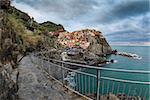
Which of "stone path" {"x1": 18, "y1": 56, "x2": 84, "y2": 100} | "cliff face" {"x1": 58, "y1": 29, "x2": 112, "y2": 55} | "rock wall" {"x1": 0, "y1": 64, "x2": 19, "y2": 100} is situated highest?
"cliff face" {"x1": 58, "y1": 29, "x2": 112, "y2": 55}

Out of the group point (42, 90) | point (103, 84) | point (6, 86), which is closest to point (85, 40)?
point (42, 90)

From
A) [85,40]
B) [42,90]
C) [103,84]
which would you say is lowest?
[42,90]

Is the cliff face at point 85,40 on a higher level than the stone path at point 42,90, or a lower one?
higher

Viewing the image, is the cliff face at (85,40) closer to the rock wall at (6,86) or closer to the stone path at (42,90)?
the stone path at (42,90)

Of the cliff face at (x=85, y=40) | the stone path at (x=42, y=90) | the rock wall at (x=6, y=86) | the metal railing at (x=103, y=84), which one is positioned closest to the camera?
the rock wall at (x=6, y=86)

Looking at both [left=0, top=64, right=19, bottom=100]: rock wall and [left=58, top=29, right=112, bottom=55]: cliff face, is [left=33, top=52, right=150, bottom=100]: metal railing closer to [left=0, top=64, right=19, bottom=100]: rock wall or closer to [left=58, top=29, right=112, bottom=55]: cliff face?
[left=0, top=64, right=19, bottom=100]: rock wall

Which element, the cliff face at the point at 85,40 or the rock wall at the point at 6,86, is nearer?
the rock wall at the point at 6,86

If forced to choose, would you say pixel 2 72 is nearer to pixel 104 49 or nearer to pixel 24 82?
pixel 24 82

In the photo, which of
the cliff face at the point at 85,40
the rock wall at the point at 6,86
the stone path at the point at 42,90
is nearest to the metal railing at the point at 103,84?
the stone path at the point at 42,90

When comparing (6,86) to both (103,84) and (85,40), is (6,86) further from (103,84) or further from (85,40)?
(85,40)

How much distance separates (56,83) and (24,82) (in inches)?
43.9

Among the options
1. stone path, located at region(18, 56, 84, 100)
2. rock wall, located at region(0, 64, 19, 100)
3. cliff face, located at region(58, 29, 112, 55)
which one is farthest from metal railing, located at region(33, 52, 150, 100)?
cliff face, located at region(58, 29, 112, 55)

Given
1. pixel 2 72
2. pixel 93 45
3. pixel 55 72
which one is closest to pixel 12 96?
pixel 2 72

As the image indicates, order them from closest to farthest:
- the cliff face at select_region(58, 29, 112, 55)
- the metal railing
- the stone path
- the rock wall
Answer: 1. the rock wall
2. the metal railing
3. the stone path
4. the cliff face at select_region(58, 29, 112, 55)
